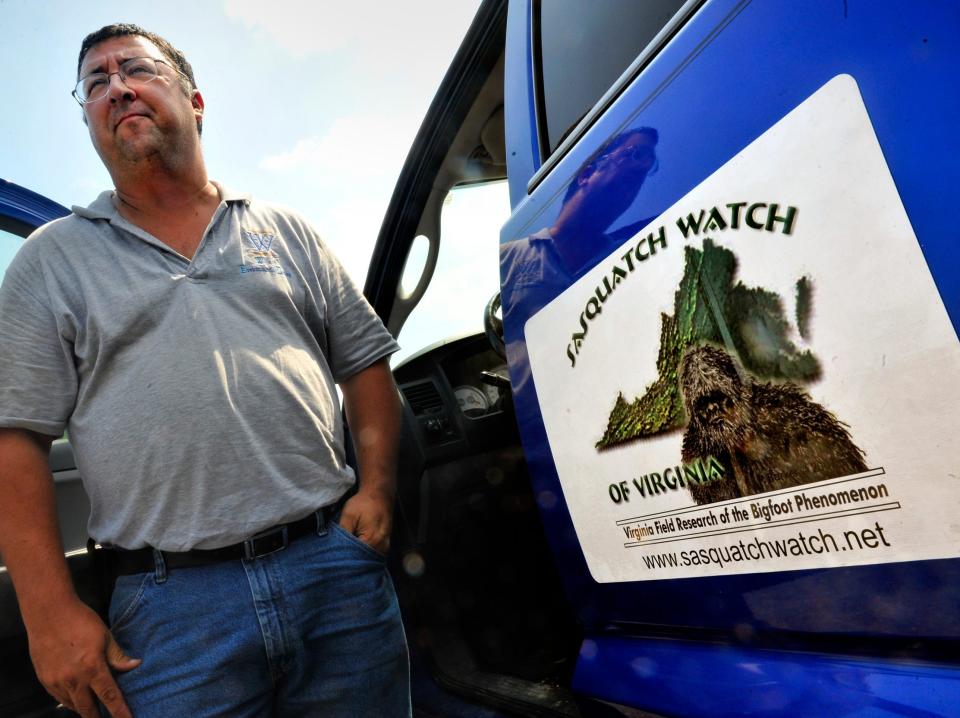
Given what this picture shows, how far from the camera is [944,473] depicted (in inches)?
25.4

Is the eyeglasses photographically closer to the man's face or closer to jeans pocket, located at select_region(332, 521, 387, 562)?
the man's face

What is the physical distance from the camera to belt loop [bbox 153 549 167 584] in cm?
127

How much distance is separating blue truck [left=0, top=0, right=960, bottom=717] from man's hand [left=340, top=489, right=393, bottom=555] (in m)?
0.45

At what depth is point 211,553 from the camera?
1288mm

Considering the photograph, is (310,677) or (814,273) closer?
(814,273)

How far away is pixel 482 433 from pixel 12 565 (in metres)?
1.42

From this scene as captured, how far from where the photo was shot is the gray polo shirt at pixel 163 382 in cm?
128

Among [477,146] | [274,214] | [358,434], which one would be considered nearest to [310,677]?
[358,434]

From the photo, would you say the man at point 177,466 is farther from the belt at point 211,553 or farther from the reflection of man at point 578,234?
the reflection of man at point 578,234

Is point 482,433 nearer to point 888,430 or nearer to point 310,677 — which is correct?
point 310,677

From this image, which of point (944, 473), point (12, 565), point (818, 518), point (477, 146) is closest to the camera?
point (944, 473)

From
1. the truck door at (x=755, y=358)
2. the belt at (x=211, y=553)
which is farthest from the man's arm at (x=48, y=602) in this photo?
the truck door at (x=755, y=358)

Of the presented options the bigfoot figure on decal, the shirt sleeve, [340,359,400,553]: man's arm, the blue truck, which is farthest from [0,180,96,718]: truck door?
the bigfoot figure on decal

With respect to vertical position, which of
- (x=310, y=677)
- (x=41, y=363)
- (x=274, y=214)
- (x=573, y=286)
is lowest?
(x=310, y=677)
